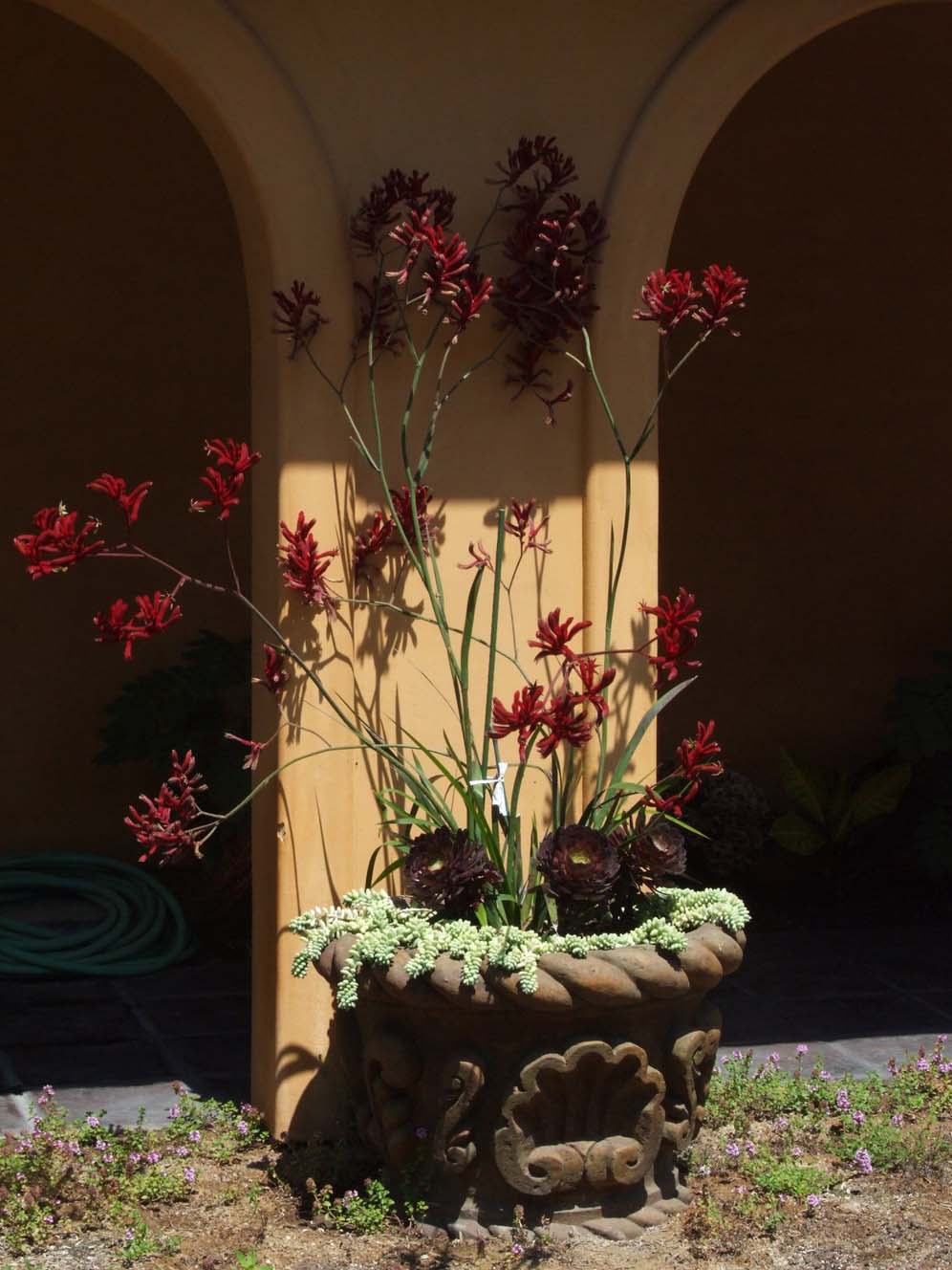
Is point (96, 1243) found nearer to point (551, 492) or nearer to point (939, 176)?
point (551, 492)

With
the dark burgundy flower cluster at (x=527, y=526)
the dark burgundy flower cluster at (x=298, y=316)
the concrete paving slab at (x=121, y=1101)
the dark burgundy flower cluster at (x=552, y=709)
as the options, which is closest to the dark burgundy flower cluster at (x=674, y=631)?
the dark burgundy flower cluster at (x=552, y=709)

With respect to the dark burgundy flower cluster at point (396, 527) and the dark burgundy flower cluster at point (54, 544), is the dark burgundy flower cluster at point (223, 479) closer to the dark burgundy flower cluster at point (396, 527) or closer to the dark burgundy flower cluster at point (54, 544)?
the dark burgundy flower cluster at point (54, 544)

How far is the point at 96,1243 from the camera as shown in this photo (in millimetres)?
3750

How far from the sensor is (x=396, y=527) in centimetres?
410

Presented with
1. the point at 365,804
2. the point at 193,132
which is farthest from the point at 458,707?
the point at 193,132

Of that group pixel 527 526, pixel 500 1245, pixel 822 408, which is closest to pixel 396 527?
pixel 527 526

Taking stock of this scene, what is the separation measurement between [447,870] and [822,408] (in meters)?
4.12

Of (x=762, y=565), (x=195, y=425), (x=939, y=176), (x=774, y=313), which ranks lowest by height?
(x=762, y=565)

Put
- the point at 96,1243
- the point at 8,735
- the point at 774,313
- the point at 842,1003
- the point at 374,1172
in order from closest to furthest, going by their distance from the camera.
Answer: the point at 96,1243
the point at 374,1172
the point at 842,1003
the point at 8,735
the point at 774,313

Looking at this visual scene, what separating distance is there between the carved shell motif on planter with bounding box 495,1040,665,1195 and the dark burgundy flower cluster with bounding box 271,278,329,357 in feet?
5.55

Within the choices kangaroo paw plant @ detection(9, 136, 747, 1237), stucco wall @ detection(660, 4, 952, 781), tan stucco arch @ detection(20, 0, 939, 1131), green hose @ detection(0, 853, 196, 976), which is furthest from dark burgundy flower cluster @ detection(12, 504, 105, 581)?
stucco wall @ detection(660, 4, 952, 781)

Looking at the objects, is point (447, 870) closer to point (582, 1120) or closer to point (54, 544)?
point (582, 1120)

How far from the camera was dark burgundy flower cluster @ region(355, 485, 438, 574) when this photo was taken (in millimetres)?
4062

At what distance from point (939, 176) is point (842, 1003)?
355 cm
